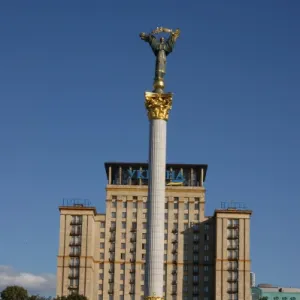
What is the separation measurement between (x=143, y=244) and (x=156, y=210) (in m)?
98.8

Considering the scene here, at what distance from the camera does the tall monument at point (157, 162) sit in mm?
65438

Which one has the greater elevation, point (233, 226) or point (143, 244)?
point (233, 226)

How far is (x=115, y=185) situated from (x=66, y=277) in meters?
22.6

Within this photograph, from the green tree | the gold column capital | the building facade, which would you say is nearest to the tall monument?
the gold column capital

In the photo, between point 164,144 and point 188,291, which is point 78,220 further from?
point 164,144

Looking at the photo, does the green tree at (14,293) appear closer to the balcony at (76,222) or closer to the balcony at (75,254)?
the balcony at (75,254)

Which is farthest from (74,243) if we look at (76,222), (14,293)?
(14,293)

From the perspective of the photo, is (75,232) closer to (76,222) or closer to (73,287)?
(76,222)

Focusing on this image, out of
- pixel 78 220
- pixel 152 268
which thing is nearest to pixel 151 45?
pixel 152 268

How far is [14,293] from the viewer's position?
5320 inches

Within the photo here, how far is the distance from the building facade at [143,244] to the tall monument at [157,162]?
92.0 meters

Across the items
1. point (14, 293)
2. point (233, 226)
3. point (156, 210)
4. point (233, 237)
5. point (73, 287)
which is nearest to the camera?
point (156, 210)

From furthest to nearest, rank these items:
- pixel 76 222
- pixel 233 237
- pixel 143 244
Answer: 1. pixel 143 244
2. pixel 76 222
3. pixel 233 237

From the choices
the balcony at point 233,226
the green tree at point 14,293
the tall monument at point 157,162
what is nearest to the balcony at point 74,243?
the green tree at point 14,293
